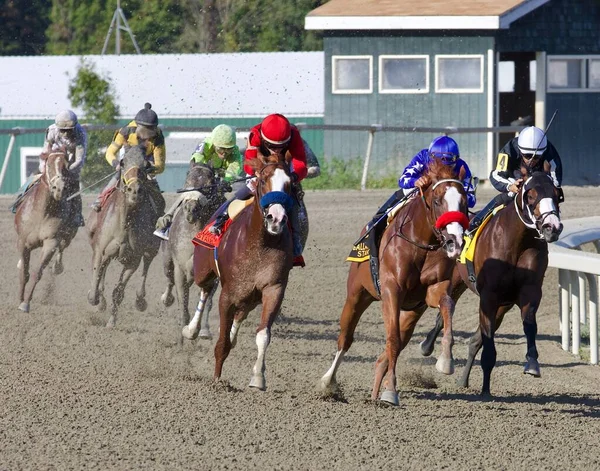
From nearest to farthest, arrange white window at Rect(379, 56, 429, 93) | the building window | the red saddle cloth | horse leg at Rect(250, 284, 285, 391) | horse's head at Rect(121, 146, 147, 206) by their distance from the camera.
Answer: horse leg at Rect(250, 284, 285, 391)
the red saddle cloth
horse's head at Rect(121, 146, 147, 206)
white window at Rect(379, 56, 429, 93)
the building window

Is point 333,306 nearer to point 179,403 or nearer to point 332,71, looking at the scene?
point 179,403

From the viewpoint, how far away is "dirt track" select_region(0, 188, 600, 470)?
6.52 metres

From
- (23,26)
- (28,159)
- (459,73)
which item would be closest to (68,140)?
(459,73)

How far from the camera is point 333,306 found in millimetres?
13367

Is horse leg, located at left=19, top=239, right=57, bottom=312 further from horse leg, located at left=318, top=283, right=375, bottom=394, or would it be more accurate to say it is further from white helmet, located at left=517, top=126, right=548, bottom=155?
white helmet, located at left=517, top=126, right=548, bottom=155

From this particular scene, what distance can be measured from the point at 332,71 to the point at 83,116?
23.7ft

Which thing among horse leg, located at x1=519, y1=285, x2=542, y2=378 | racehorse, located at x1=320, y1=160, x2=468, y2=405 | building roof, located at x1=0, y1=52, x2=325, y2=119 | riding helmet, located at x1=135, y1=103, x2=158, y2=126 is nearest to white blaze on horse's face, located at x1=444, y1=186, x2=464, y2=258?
racehorse, located at x1=320, y1=160, x2=468, y2=405

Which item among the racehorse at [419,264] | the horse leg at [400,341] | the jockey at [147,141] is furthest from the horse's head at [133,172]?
the horse leg at [400,341]

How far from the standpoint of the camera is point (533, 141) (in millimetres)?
8773

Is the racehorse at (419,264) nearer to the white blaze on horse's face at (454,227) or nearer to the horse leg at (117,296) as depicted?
the white blaze on horse's face at (454,227)

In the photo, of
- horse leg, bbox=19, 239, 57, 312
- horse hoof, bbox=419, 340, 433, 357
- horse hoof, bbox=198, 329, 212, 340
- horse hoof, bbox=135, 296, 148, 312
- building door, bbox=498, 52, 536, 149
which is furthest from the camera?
building door, bbox=498, 52, 536, 149

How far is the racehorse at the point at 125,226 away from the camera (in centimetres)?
1182

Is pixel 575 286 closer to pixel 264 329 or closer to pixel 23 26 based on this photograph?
pixel 264 329

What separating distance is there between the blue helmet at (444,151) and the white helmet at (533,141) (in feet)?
3.60
